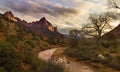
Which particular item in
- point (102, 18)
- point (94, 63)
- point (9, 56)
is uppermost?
point (102, 18)

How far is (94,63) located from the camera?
1849 inches

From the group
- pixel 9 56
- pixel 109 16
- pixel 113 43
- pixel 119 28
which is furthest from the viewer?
pixel 119 28

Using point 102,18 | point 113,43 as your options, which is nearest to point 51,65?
point 102,18

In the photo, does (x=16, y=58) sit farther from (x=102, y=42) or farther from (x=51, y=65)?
(x=102, y=42)

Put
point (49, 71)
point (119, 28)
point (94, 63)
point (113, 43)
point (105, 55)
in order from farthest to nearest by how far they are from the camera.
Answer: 1. point (119, 28)
2. point (113, 43)
3. point (105, 55)
4. point (94, 63)
5. point (49, 71)

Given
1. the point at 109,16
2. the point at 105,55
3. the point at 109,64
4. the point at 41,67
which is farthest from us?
the point at 109,16

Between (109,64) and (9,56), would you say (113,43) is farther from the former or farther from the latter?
(9,56)

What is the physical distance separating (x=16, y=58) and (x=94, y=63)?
87.4 ft

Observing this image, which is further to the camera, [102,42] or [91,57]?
[102,42]

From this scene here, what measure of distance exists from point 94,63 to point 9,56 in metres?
27.4

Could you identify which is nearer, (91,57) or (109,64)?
(109,64)

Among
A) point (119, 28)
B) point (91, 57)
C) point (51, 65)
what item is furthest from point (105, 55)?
point (119, 28)

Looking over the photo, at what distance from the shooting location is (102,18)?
57750 mm

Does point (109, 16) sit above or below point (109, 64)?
above
